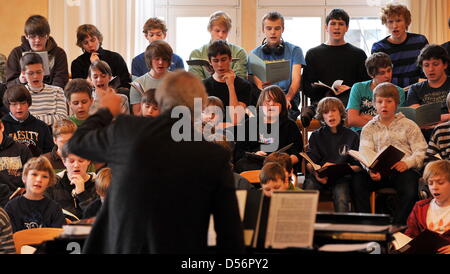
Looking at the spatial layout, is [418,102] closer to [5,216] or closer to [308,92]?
[308,92]

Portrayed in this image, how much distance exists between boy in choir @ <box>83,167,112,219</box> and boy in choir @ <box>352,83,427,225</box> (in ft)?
5.74

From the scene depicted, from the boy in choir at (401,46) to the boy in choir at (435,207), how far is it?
1769 mm

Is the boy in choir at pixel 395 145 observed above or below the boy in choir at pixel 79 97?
below

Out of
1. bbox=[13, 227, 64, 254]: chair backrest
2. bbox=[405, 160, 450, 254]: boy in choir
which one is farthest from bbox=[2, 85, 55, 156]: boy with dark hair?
bbox=[405, 160, 450, 254]: boy in choir

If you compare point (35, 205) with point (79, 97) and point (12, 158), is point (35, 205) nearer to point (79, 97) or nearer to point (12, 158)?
point (12, 158)

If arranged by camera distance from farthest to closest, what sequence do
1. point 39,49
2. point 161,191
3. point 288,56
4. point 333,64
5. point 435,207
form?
point 288,56, point 333,64, point 39,49, point 435,207, point 161,191

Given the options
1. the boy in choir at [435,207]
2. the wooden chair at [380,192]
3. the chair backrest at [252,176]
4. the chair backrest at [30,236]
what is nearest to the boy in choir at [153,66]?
Result: the chair backrest at [252,176]

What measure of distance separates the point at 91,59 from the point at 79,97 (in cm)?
84

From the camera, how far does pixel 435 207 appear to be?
16.0ft

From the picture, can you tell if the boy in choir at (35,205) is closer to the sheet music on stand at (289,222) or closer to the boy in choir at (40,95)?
the boy in choir at (40,95)

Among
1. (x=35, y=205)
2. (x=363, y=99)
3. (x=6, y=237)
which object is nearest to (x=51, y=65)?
(x=35, y=205)

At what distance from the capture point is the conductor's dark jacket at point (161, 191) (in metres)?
2.83
